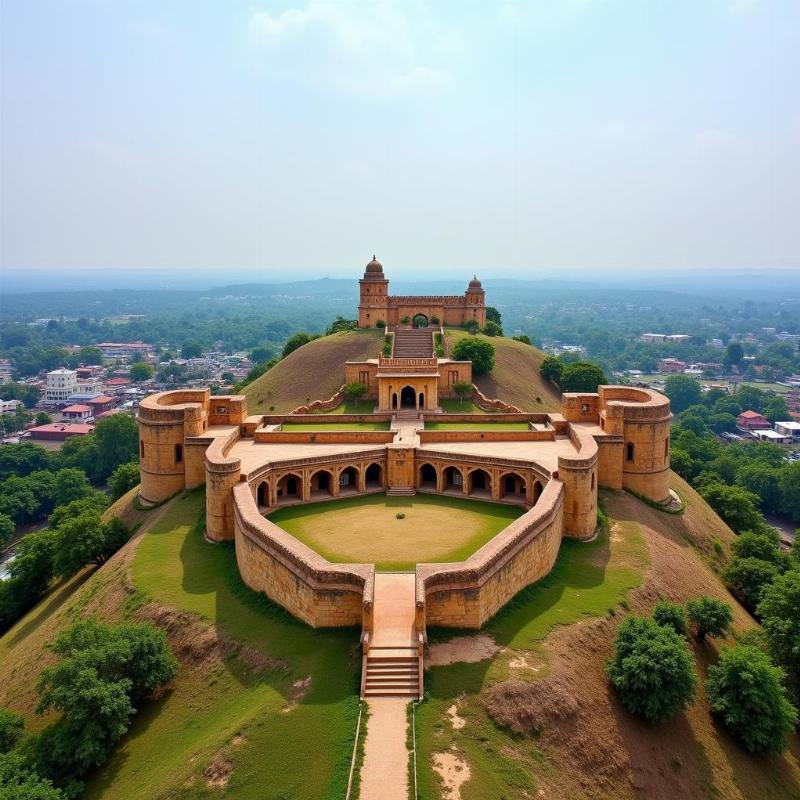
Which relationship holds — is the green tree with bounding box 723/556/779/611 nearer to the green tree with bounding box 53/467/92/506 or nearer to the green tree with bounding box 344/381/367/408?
the green tree with bounding box 344/381/367/408

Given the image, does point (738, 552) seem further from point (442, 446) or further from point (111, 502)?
point (111, 502)

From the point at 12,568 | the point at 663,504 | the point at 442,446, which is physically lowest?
the point at 12,568

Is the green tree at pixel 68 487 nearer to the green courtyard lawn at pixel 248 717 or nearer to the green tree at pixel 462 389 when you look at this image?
the green tree at pixel 462 389

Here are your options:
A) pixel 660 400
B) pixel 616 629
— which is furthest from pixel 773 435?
pixel 616 629

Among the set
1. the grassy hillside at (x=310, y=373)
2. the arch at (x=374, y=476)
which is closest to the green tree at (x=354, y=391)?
the grassy hillside at (x=310, y=373)

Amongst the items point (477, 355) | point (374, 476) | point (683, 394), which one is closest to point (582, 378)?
point (477, 355)

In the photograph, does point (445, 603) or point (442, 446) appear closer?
point (445, 603)
